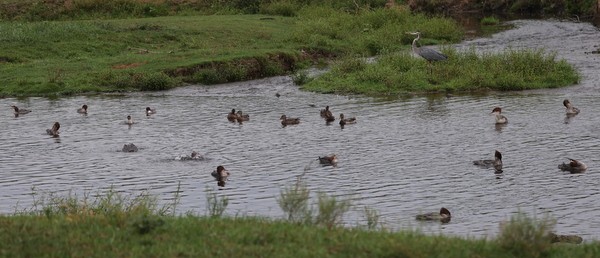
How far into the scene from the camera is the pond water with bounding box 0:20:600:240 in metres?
17.1

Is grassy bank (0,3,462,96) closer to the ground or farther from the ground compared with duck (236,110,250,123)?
farther from the ground

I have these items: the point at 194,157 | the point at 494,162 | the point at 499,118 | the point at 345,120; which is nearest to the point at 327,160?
the point at 194,157

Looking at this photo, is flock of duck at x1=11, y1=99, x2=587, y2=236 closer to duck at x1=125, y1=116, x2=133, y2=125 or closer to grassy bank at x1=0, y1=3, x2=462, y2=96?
duck at x1=125, y1=116, x2=133, y2=125

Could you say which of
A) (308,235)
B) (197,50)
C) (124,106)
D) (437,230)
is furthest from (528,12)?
(308,235)

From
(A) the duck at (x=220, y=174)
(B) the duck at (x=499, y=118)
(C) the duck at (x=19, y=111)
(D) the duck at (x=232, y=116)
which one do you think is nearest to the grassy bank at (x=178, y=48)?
(C) the duck at (x=19, y=111)

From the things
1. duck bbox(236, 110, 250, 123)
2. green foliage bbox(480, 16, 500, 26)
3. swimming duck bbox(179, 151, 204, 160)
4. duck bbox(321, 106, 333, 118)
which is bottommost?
swimming duck bbox(179, 151, 204, 160)

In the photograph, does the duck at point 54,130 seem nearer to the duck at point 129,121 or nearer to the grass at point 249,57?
the duck at point 129,121

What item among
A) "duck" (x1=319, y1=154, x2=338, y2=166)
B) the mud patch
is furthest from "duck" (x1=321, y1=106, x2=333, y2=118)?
the mud patch

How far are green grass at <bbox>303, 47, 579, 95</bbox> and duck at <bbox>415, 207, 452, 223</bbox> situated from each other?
16326mm

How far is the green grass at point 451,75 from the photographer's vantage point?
32156 mm

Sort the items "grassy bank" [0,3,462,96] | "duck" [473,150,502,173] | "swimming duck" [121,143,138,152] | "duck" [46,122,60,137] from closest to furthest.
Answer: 1. "duck" [473,150,502,173]
2. "swimming duck" [121,143,138,152]
3. "duck" [46,122,60,137]
4. "grassy bank" [0,3,462,96]

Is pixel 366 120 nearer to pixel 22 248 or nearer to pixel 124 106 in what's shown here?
pixel 124 106

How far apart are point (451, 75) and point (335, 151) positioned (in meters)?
11.7

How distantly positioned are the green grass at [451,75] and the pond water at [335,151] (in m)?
0.88
